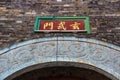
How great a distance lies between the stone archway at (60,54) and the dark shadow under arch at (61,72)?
0.26 ft

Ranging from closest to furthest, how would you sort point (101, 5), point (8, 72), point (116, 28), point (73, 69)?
point (8, 72)
point (73, 69)
point (116, 28)
point (101, 5)

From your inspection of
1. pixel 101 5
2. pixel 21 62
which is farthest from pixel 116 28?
pixel 21 62

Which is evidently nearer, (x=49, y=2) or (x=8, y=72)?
(x=8, y=72)

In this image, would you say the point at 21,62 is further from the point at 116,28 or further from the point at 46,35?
the point at 116,28

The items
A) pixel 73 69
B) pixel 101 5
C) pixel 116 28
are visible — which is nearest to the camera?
pixel 73 69

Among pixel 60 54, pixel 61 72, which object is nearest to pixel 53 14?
pixel 60 54

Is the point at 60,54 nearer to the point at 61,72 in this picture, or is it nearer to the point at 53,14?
the point at 61,72

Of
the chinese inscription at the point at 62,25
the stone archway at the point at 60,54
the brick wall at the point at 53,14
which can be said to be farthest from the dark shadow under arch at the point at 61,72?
the chinese inscription at the point at 62,25

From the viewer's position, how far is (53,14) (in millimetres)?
5953

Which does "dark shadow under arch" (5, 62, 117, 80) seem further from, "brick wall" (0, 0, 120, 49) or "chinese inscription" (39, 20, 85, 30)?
"chinese inscription" (39, 20, 85, 30)

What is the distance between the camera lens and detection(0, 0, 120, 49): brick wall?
216 inches

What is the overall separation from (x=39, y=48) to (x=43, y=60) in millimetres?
308

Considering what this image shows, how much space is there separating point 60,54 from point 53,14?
1.13 m

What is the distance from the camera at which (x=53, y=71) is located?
5316 mm
